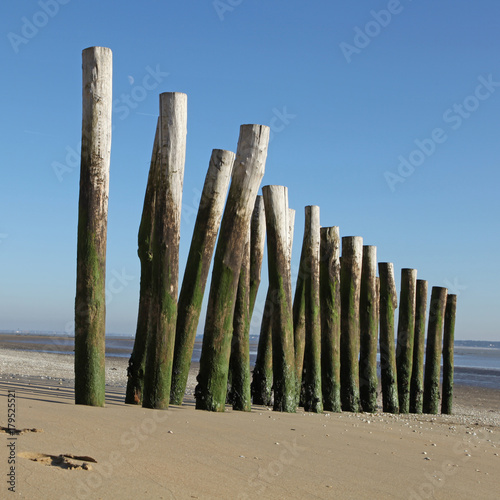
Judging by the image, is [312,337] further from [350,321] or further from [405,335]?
[405,335]

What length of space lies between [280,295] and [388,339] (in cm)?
363

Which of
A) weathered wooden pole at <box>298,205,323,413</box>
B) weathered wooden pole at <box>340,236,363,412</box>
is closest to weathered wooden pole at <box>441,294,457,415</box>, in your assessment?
weathered wooden pole at <box>340,236,363,412</box>

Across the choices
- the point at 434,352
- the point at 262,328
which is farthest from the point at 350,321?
the point at 434,352

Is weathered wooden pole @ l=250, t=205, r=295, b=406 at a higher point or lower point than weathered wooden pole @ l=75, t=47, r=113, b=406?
lower

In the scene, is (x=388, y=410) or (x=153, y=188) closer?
(x=153, y=188)

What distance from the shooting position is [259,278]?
9133 millimetres

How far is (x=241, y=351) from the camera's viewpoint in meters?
7.65

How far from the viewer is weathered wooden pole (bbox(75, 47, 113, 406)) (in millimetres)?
5816

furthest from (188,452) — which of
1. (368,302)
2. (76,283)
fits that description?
(368,302)

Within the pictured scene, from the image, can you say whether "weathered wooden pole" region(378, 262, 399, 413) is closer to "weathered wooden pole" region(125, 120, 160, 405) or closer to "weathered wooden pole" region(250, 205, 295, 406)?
"weathered wooden pole" region(250, 205, 295, 406)

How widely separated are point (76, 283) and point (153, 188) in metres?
1.54

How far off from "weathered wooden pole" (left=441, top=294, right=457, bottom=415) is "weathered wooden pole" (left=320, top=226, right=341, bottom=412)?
436 cm

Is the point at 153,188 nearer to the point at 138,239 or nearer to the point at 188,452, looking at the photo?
the point at 138,239

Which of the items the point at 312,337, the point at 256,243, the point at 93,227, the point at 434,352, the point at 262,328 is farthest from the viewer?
the point at 434,352
